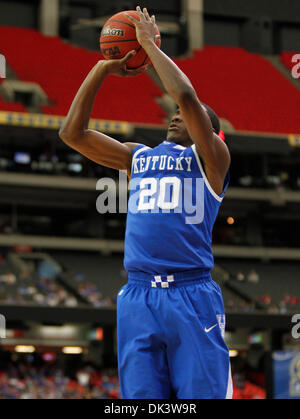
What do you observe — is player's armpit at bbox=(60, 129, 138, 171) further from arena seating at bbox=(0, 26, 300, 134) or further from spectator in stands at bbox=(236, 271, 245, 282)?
spectator in stands at bbox=(236, 271, 245, 282)

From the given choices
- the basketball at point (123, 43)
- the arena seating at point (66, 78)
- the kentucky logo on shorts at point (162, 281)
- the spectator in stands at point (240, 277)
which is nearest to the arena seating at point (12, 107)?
the arena seating at point (66, 78)

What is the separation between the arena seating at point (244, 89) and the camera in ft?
84.2

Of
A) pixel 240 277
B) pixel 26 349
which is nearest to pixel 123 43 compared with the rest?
pixel 26 349

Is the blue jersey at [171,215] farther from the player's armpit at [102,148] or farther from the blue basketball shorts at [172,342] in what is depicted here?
the player's armpit at [102,148]

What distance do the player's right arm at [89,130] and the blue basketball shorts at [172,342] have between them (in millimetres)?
910

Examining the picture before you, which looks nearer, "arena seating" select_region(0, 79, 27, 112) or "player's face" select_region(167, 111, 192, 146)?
"player's face" select_region(167, 111, 192, 146)

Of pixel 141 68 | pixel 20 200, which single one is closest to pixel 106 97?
pixel 20 200

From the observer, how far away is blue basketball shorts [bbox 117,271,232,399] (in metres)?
4.12

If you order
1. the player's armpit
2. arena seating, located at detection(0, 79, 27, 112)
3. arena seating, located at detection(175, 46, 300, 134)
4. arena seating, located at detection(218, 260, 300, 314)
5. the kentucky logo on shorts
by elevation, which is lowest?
arena seating, located at detection(218, 260, 300, 314)

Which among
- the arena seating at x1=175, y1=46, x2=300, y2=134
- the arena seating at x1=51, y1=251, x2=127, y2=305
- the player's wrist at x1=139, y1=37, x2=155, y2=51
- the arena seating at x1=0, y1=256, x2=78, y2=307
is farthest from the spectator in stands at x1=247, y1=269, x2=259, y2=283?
the player's wrist at x1=139, y1=37, x2=155, y2=51

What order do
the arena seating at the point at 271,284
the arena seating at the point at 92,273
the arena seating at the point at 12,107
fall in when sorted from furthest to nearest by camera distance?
the arena seating at the point at 12,107 → the arena seating at the point at 271,284 → the arena seating at the point at 92,273

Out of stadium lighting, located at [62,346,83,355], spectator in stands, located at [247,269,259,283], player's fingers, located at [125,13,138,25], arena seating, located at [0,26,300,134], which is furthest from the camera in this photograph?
arena seating, located at [0,26,300,134]

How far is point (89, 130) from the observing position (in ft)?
15.6

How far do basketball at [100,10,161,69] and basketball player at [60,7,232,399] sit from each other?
73 millimetres
